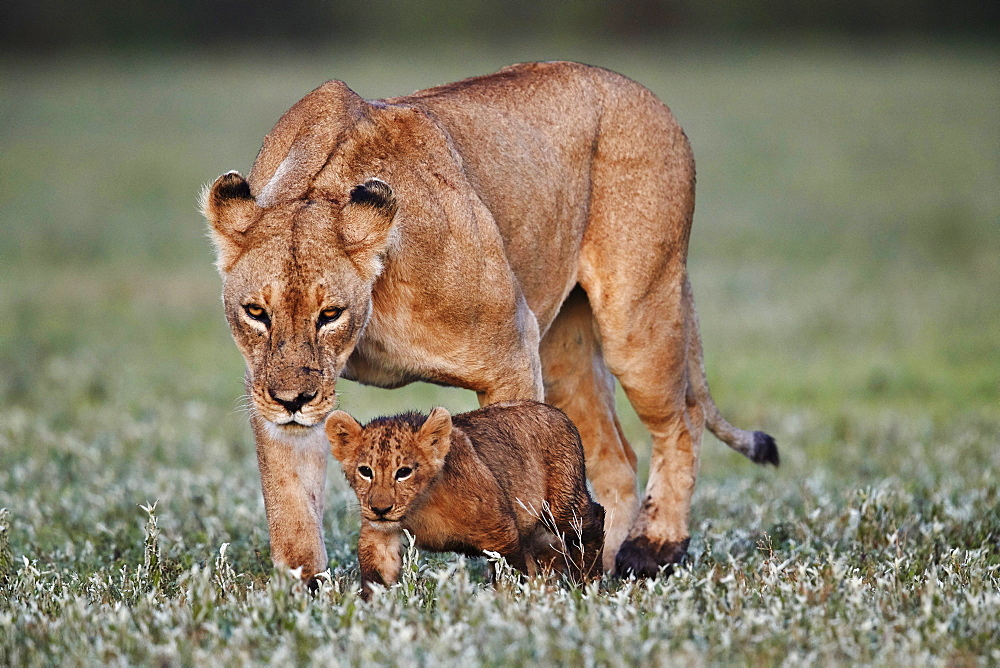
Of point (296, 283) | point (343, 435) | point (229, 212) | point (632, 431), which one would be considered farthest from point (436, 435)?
point (632, 431)

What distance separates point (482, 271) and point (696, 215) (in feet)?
65.9

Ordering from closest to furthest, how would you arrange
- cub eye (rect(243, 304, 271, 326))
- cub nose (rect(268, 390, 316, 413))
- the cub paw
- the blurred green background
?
cub nose (rect(268, 390, 316, 413)), cub eye (rect(243, 304, 271, 326)), the cub paw, the blurred green background

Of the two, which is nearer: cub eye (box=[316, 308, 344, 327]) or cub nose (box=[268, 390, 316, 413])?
cub nose (box=[268, 390, 316, 413])

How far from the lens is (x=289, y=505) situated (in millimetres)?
5074

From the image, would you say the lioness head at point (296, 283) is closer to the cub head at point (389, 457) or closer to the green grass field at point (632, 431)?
the cub head at point (389, 457)

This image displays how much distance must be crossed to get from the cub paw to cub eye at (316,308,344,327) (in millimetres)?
2285

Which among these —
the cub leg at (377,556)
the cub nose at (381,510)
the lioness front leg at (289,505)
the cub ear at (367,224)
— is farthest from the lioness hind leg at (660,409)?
the cub nose at (381,510)

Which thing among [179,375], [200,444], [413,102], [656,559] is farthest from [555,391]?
[179,375]

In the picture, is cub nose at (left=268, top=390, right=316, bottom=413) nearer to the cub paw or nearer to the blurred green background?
the blurred green background

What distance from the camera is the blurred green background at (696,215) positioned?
33.7 feet

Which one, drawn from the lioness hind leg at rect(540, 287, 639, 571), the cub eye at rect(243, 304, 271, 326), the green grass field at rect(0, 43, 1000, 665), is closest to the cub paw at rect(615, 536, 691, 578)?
the green grass field at rect(0, 43, 1000, 665)

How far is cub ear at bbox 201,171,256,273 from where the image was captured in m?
4.70

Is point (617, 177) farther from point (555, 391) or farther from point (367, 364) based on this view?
point (367, 364)

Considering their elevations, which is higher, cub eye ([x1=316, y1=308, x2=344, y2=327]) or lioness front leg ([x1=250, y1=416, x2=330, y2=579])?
cub eye ([x1=316, y1=308, x2=344, y2=327])
